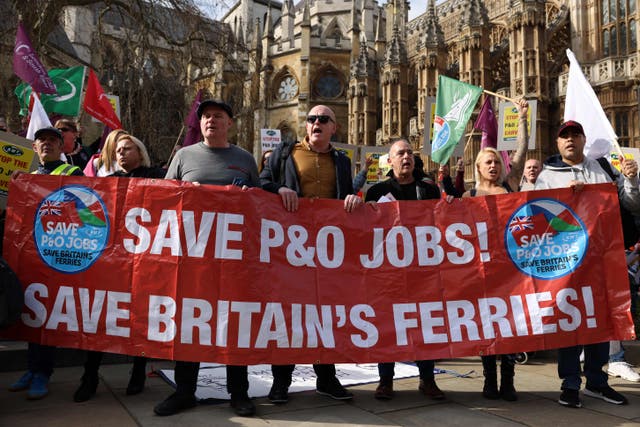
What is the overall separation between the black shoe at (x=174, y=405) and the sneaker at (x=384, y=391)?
4.30 ft

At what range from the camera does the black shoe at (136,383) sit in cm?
392

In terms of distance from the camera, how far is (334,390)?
3.87 metres

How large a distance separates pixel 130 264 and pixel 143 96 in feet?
26.2

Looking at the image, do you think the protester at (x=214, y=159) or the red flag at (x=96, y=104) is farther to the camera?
the red flag at (x=96, y=104)

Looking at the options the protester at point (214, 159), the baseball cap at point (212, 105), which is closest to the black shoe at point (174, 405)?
the protester at point (214, 159)

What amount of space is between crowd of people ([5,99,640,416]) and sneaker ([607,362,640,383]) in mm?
31

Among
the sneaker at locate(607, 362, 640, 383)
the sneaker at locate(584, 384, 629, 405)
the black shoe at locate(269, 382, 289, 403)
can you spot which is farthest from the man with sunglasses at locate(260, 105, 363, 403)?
the sneaker at locate(607, 362, 640, 383)

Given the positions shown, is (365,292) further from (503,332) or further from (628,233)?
(628,233)

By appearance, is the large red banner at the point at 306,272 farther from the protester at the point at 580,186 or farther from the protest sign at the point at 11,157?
the protest sign at the point at 11,157

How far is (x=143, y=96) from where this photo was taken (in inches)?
429

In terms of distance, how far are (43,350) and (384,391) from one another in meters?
2.53

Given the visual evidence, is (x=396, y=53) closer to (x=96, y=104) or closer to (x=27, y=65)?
(x=96, y=104)

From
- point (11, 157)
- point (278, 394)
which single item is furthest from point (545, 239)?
point (11, 157)

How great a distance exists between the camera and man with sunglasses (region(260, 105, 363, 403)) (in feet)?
13.1
